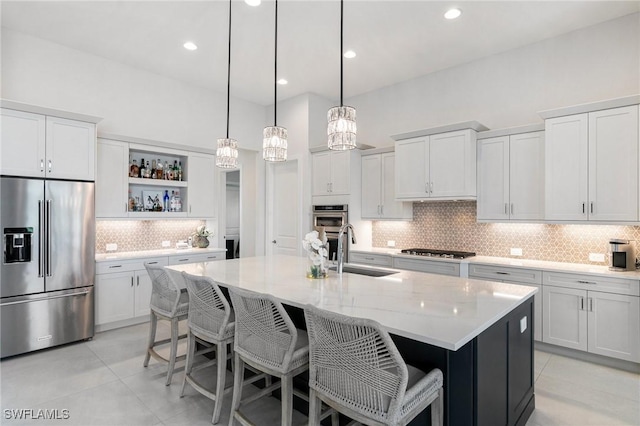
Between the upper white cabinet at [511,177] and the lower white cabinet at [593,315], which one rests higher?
the upper white cabinet at [511,177]

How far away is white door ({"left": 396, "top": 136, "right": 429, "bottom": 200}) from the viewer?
4438mm

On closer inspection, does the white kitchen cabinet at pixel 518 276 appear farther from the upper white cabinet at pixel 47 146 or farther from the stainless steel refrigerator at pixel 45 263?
the upper white cabinet at pixel 47 146

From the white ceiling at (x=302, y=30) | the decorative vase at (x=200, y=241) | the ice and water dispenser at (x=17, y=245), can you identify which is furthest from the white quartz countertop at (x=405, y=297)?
the white ceiling at (x=302, y=30)

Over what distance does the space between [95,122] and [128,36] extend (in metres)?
1.04

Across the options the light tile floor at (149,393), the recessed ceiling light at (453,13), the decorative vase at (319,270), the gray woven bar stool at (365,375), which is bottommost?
the light tile floor at (149,393)

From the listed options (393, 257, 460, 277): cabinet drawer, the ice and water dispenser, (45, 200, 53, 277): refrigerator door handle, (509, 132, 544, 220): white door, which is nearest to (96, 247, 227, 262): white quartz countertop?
(45, 200, 53, 277): refrigerator door handle

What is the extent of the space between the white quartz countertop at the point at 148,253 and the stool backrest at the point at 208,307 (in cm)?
219

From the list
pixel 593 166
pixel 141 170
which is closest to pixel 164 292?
pixel 141 170

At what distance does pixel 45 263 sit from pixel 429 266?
13.8 feet

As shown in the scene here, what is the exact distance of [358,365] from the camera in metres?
1.50

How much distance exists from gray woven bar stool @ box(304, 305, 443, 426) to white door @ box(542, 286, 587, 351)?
8.19 ft

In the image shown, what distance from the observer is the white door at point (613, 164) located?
3129mm

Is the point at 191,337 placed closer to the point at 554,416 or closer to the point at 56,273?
the point at 56,273

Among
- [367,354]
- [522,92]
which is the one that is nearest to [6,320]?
[367,354]
